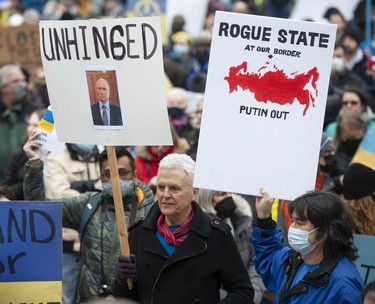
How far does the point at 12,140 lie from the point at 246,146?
5.32 meters

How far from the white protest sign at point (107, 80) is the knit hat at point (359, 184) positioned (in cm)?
171

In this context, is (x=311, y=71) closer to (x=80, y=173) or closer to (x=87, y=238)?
(x=87, y=238)

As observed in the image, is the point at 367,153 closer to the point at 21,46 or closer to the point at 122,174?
the point at 122,174

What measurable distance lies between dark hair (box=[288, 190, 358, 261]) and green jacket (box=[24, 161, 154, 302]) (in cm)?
169

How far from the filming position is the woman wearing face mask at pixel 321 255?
18.7 feet

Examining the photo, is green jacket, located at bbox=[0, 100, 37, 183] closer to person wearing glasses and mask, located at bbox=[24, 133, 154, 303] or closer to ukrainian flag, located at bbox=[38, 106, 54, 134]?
ukrainian flag, located at bbox=[38, 106, 54, 134]

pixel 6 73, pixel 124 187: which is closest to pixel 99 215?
pixel 124 187

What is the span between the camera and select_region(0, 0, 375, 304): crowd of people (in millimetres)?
5852

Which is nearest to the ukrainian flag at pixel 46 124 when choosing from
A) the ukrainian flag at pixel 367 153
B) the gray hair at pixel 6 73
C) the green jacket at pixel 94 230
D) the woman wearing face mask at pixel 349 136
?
the green jacket at pixel 94 230

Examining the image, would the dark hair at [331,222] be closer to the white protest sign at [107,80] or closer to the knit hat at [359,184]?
the white protest sign at [107,80]

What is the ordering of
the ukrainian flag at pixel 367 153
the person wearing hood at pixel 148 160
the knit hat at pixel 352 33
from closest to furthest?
the ukrainian flag at pixel 367 153, the person wearing hood at pixel 148 160, the knit hat at pixel 352 33

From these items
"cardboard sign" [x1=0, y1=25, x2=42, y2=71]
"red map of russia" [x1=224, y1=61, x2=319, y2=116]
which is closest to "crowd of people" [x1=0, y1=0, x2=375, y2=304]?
"red map of russia" [x1=224, y1=61, x2=319, y2=116]

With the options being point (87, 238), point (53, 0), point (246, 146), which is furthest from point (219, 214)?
point (53, 0)

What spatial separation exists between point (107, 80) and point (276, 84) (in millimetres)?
1003
